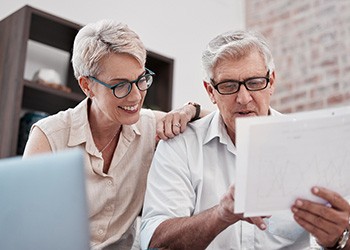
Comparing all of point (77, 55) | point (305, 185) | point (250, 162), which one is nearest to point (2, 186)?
point (250, 162)

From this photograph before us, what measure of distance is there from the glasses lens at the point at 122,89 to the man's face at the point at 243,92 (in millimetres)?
272

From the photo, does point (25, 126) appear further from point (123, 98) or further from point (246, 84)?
point (246, 84)

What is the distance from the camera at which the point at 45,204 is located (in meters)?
0.79

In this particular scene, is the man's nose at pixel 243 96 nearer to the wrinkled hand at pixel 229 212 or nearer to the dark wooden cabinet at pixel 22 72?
the wrinkled hand at pixel 229 212

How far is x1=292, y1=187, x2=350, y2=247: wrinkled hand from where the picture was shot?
3.58ft

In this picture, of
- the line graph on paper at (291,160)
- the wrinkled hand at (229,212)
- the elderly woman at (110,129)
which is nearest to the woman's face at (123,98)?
the elderly woman at (110,129)

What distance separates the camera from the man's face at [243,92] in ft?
5.28

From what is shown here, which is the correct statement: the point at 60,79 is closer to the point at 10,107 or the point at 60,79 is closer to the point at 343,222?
the point at 10,107

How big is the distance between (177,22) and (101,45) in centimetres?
208

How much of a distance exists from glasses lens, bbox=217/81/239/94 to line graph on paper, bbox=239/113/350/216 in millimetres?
575

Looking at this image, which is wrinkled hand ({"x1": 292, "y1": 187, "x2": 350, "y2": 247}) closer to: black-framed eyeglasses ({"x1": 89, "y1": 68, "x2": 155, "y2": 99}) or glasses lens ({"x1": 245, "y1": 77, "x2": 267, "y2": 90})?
glasses lens ({"x1": 245, "y1": 77, "x2": 267, "y2": 90})

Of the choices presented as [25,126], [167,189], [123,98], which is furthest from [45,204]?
[25,126]

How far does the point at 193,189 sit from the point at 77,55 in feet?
1.92

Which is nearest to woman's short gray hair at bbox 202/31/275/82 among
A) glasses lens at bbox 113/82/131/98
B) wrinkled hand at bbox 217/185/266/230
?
glasses lens at bbox 113/82/131/98
